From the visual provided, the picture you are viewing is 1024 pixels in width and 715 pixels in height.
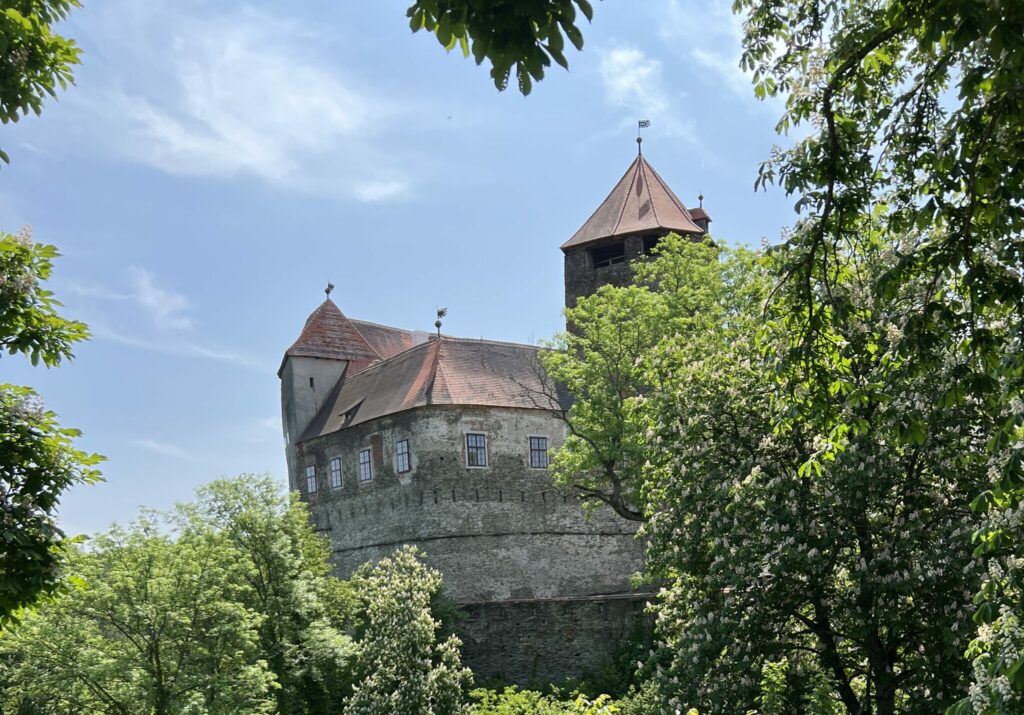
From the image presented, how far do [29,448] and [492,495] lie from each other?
27.1 metres

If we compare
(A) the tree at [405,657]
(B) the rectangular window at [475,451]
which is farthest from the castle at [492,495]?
(A) the tree at [405,657]

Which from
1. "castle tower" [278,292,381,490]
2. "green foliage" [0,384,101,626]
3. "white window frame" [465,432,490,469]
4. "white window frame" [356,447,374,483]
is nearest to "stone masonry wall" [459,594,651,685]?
"white window frame" [465,432,490,469]

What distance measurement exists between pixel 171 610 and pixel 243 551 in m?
4.32

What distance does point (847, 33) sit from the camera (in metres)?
8.86

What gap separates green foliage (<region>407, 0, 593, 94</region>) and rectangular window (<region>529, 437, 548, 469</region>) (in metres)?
33.2

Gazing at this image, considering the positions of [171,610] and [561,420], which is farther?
[561,420]

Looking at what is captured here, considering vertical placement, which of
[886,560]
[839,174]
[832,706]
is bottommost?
[832,706]

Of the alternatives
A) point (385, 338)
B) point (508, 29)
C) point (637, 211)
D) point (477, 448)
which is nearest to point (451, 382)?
point (477, 448)

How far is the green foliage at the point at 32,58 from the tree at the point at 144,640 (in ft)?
45.7

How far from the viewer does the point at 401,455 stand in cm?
3841

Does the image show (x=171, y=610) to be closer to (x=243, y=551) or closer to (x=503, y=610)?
(x=243, y=551)

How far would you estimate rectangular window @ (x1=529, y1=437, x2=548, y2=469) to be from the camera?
38500 mm

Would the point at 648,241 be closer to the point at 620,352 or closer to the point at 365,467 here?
the point at 620,352

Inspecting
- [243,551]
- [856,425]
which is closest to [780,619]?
[856,425]
